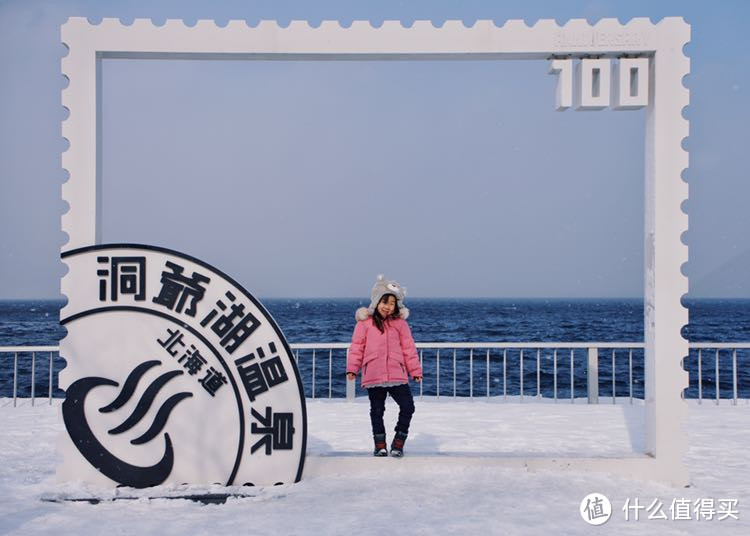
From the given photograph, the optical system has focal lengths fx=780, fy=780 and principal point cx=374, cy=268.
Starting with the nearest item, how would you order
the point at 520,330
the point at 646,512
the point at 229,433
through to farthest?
the point at 646,512 < the point at 229,433 < the point at 520,330

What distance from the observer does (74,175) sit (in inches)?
206

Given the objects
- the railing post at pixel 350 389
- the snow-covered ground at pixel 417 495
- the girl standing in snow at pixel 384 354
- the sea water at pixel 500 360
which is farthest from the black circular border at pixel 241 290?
the sea water at pixel 500 360

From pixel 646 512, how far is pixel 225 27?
4.12 metres

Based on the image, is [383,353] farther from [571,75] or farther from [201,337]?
[571,75]

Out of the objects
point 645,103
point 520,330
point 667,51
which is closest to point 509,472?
point 645,103

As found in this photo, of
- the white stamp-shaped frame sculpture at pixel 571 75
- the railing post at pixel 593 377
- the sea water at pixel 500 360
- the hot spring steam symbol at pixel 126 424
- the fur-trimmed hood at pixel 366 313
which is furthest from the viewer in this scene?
the sea water at pixel 500 360

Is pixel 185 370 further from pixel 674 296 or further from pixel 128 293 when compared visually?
pixel 674 296

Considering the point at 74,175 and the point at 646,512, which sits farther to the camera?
the point at 74,175

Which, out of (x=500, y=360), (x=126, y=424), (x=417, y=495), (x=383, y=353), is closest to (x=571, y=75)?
(x=383, y=353)

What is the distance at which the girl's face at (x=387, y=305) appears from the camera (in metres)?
5.72

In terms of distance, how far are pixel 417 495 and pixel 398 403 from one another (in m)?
0.95

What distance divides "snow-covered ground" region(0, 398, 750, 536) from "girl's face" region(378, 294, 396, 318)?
1.04m

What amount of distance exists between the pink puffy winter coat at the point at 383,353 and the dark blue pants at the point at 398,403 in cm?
9

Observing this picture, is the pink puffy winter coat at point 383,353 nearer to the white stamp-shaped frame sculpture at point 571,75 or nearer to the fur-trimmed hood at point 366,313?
the fur-trimmed hood at point 366,313
